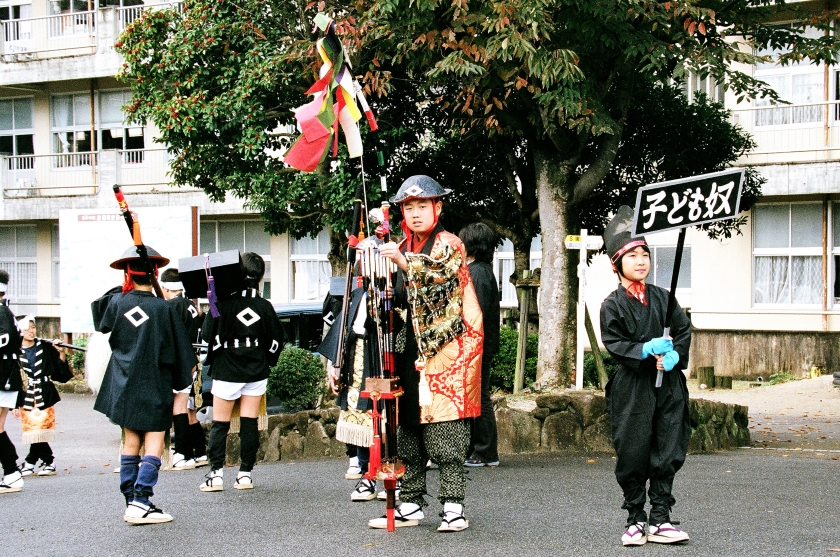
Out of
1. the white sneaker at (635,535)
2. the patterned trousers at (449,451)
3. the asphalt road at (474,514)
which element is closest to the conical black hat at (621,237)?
the patterned trousers at (449,451)

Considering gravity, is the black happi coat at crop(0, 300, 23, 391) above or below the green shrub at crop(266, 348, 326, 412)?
above

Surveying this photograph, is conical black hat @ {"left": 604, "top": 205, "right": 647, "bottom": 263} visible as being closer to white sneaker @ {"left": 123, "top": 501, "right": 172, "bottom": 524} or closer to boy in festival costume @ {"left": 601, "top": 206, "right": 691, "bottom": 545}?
boy in festival costume @ {"left": 601, "top": 206, "right": 691, "bottom": 545}

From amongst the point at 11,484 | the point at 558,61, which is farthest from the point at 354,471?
the point at 558,61

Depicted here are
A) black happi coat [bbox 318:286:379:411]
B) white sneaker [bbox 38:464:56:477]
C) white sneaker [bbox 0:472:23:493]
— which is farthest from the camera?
white sneaker [bbox 38:464:56:477]

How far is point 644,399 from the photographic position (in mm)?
6059

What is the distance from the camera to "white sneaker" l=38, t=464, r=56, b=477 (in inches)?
429

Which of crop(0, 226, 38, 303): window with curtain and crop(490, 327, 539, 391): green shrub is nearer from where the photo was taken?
crop(490, 327, 539, 391): green shrub

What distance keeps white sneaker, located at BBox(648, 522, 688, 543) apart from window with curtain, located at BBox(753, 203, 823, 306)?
16.0 meters

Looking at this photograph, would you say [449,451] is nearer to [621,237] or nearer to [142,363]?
[621,237]

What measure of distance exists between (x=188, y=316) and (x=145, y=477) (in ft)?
10.8

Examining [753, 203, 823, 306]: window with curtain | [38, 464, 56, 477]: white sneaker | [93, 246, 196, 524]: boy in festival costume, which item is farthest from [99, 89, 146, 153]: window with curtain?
[93, 246, 196, 524]: boy in festival costume

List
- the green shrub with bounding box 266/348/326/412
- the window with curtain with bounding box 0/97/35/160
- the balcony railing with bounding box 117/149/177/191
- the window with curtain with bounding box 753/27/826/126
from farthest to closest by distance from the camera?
the window with curtain with bounding box 0/97/35/160 → the balcony railing with bounding box 117/149/177/191 → the window with curtain with bounding box 753/27/826/126 → the green shrub with bounding box 266/348/326/412

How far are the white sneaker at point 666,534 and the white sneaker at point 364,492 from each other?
94.3 inches

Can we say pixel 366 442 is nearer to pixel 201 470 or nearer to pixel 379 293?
pixel 379 293
